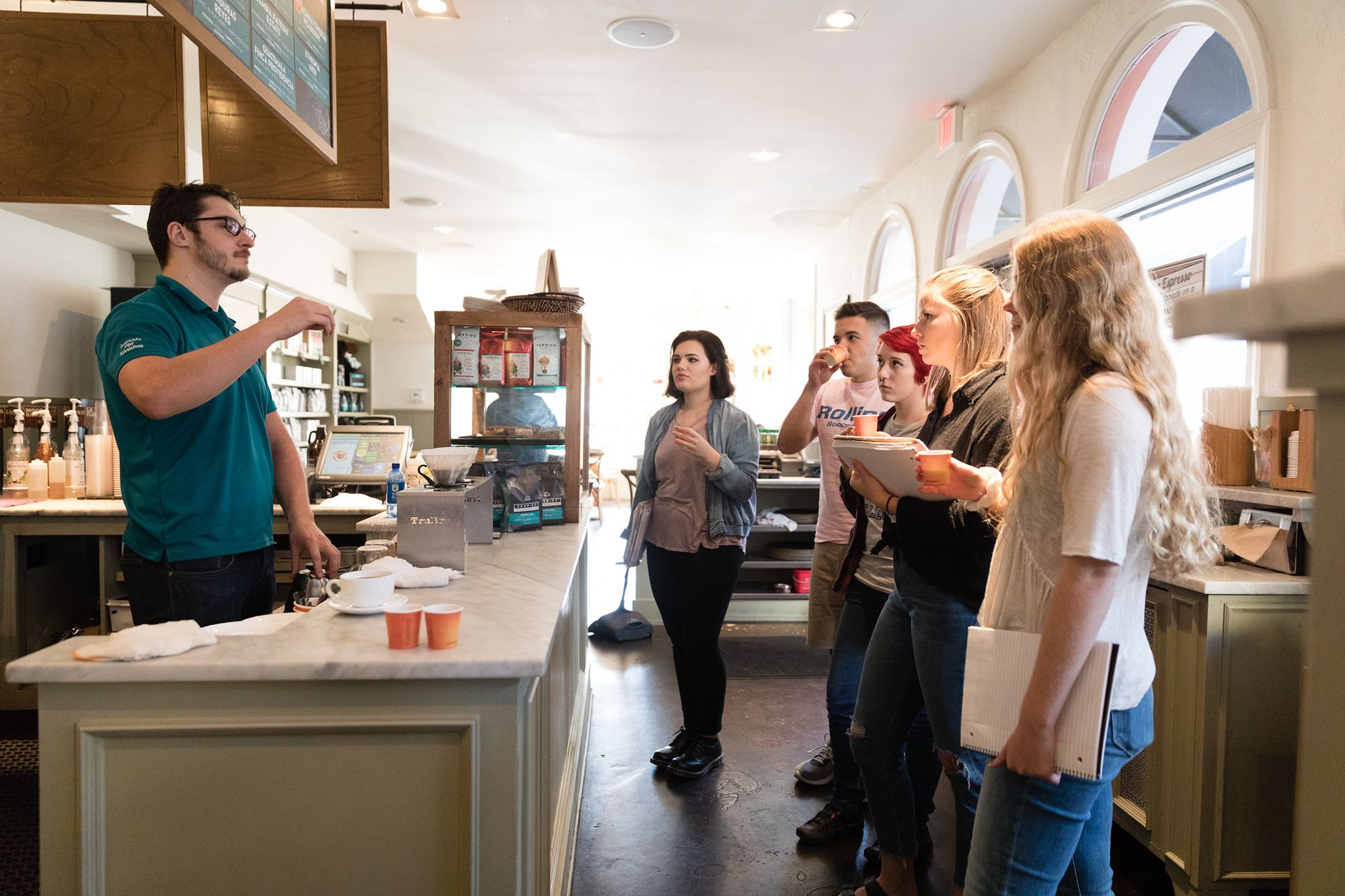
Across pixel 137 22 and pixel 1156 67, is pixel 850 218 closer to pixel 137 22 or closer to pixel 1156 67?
pixel 1156 67

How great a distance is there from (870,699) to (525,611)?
882 millimetres

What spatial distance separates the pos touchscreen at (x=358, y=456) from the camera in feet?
13.6

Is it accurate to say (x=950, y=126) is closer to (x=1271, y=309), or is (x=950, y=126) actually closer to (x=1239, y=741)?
(x=1239, y=741)

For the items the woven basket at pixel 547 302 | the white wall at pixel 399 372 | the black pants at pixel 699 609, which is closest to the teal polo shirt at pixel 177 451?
the woven basket at pixel 547 302

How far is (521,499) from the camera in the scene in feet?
9.90

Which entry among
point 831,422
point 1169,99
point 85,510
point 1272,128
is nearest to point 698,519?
point 831,422

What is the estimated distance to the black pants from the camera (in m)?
2.97

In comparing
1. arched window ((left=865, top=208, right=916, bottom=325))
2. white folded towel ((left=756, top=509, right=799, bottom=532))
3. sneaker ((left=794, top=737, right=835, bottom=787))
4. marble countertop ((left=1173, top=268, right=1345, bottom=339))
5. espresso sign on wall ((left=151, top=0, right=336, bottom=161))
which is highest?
arched window ((left=865, top=208, right=916, bottom=325))

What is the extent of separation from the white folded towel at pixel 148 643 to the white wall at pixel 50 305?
13.4 feet

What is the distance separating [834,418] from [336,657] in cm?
214

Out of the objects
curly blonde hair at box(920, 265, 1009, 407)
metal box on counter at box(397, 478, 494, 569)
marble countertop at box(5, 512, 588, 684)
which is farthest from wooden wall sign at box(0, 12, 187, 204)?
curly blonde hair at box(920, 265, 1009, 407)

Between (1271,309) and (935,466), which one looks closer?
(1271,309)

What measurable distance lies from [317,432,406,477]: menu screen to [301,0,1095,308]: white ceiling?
80.2 inches

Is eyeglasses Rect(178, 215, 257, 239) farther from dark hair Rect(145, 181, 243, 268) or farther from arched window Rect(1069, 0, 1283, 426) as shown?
arched window Rect(1069, 0, 1283, 426)
